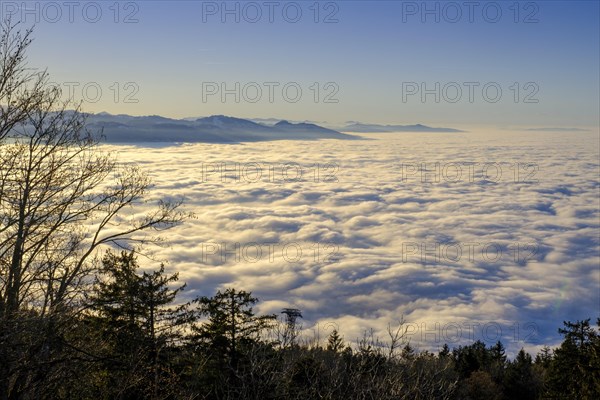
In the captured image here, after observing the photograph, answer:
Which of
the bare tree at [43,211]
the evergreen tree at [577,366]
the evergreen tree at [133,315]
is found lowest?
the evergreen tree at [577,366]

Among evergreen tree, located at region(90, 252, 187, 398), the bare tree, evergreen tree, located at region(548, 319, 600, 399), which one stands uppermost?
the bare tree

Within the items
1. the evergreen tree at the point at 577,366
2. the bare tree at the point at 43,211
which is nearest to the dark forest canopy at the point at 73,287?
the bare tree at the point at 43,211

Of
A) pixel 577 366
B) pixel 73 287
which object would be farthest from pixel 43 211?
pixel 577 366

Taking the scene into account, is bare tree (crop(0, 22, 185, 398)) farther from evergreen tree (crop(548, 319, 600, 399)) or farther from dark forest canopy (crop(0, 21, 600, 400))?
evergreen tree (crop(548, 319, 600, 399))

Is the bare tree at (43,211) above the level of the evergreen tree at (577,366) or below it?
above

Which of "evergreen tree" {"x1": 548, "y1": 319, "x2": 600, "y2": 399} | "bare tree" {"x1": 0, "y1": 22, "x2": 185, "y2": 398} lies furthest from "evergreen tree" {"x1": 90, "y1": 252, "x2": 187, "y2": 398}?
"evergreen tree" {"x1": 548, "y1": 319, "x2": 600, "y2": 399}

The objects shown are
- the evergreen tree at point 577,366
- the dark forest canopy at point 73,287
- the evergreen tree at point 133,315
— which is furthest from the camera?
the evergreen tree at point 577,366

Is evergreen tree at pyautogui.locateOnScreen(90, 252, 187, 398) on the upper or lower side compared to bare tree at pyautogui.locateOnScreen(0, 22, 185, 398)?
lower

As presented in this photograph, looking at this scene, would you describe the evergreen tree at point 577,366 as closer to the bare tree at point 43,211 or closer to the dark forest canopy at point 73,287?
the dark forest canopy at point 73,287

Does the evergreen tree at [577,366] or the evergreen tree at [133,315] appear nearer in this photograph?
the evergreen tree at [133,315]

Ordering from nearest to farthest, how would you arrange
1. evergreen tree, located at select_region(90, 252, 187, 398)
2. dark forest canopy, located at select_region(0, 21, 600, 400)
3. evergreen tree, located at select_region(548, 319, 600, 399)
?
1. dark forest canopy, located at select_region(0, 21, 600, 400)
2. evergreen tree, located at select_region(90, 252, 187, 398)
3. evergreen tree, located at select_region(548, 319, 600, 399)

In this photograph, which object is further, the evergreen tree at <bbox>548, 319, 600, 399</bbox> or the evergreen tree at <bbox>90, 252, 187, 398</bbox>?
the evergreen tree at <bbox>548, 319, 600, 399</bbox>
